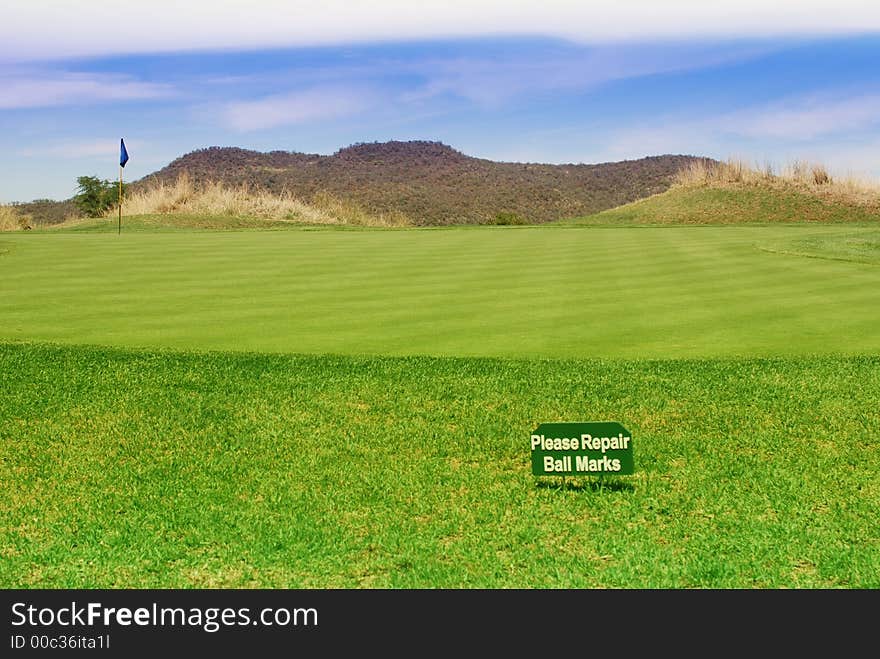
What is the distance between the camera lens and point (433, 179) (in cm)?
12712

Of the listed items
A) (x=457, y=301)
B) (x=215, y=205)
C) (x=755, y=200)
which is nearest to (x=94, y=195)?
(x=215, y=205)

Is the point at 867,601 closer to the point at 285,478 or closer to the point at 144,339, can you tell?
the point at 285,478

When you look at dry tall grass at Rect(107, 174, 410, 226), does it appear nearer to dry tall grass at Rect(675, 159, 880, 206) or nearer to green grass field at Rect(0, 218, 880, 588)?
dry tall grass at Rect(675, 159, 880, 206)

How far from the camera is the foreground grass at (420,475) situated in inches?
197

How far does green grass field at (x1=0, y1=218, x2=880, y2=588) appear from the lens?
5113 millimetres

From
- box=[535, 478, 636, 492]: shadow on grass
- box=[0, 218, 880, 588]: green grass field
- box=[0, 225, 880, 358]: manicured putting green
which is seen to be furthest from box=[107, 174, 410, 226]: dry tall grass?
box=[535, 478, 636, 492]: shadow on grass

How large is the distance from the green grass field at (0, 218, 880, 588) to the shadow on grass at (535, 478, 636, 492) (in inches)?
1.1

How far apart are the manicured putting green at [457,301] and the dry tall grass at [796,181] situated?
34219 mm

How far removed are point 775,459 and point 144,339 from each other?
21.8 feet

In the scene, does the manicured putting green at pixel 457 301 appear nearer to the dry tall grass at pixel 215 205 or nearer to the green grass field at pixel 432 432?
the green grass field at pixel 432 432

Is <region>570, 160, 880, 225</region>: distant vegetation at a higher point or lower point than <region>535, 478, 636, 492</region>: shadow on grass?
higher

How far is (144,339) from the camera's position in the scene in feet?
34.4

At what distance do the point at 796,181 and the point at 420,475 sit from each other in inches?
2079

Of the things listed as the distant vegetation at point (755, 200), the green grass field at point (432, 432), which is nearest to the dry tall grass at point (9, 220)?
the distant vegetation at point (755, 200)
